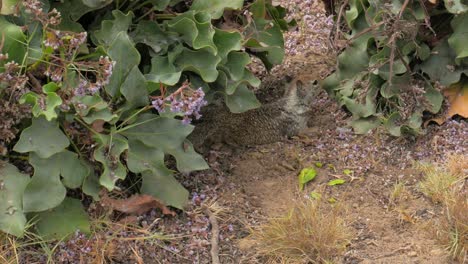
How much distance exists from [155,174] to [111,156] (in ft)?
0.79

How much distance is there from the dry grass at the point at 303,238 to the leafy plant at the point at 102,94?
16.6 inches

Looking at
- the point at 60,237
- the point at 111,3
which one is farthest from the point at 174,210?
the point at 111,3

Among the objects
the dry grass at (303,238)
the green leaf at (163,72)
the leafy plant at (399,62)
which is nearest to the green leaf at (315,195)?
the dry grass at (303,238)

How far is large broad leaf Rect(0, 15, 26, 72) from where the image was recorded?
3.31 m

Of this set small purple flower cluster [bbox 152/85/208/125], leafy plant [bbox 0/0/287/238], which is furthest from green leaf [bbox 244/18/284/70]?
small purple flower cluster [bbox 152/85/208/125]

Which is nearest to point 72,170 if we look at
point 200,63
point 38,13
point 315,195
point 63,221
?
point 63,221

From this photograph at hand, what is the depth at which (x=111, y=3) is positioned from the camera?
3.72 metres

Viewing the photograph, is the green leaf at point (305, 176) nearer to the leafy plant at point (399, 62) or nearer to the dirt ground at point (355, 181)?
the dirt ground at point (355, 181)

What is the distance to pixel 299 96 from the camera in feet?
13.8

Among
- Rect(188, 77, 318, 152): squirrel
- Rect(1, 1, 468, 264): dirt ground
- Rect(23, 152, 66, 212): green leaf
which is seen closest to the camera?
Rect(23, 152, 66, 212): green leaf

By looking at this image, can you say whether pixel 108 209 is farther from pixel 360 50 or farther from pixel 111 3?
pixel 360 50

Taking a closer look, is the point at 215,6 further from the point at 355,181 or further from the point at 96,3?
the point at 355,181

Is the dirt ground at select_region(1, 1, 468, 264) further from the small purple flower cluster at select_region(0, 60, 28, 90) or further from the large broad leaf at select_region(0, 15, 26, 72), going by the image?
the large broad leaf at select_region(0, 15, 26, 72)

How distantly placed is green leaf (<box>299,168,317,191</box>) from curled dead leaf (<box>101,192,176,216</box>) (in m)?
0.64
